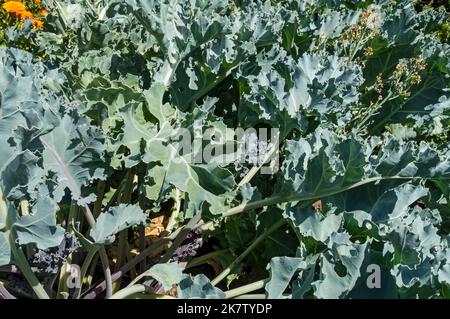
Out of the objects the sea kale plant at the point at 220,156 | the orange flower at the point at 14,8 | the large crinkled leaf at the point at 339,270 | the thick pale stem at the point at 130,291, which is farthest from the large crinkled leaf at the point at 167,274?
the orange flower at the point at 14,8

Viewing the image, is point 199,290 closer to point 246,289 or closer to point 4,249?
point 246,289

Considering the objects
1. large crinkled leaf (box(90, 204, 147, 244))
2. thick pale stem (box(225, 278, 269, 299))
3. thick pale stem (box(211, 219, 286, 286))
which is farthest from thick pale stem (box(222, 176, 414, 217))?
large crinkled leaf (box(90, 204, 147, 244))

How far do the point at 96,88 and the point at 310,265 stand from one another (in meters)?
1.19

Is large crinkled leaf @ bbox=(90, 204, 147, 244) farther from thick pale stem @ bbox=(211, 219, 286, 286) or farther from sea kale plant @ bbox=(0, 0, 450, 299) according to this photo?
thick pale stem @ bbox=(211, 219, 286, 286)

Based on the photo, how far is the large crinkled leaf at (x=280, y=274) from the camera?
2079mm

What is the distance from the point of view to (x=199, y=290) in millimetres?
1984

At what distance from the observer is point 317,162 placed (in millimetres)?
2301

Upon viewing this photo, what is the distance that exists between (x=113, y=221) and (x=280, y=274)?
647mm

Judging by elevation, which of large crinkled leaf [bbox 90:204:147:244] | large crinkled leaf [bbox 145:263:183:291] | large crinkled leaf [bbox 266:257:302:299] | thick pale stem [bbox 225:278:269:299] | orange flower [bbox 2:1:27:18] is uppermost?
orange flower [bbox 2:1:27:18]

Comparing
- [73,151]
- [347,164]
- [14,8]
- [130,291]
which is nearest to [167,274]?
[130,291]

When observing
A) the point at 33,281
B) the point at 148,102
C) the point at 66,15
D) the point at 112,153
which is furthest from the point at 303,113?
the point at 66,15

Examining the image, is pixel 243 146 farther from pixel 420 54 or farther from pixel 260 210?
pixel 420 54

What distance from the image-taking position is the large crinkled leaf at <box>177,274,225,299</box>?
1.98 metres

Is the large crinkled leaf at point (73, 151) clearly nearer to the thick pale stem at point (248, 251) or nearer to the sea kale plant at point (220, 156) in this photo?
the sea kale plant at point (220, 156)
